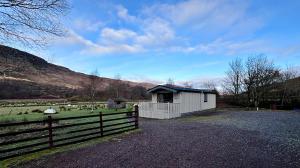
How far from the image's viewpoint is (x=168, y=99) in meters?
22.3

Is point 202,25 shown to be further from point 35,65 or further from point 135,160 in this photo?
→ point 135,160

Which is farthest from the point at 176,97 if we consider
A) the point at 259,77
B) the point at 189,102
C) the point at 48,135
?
the point at 259,77

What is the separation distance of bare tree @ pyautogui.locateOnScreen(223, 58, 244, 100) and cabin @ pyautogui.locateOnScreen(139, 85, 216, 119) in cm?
1478

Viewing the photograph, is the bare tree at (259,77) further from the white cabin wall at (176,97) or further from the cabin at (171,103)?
the white cabin wall at (176,97)

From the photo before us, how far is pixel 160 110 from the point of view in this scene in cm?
1917

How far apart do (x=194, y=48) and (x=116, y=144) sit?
22192 millimetres

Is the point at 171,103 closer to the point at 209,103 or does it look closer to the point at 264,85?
the point at 209,103

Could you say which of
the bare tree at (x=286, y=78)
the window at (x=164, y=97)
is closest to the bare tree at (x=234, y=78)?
the bare tree at (x=286, y=78)

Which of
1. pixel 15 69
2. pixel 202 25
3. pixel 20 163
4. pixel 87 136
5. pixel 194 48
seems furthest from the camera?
pixel 194 48

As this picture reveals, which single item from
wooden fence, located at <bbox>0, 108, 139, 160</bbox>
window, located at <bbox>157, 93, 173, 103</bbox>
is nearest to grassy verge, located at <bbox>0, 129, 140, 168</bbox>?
wooden fence, located at <bbox>0, 108, 139, 160</bbox>

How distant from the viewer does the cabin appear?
19.1 meters

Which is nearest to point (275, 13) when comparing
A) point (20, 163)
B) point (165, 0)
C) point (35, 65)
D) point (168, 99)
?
point (165, 0)

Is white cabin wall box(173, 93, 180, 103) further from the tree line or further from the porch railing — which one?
the tree line

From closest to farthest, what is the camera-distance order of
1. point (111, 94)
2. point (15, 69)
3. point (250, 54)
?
point (15, 69) → point (250, 54) → point (111, 94)
